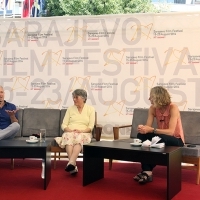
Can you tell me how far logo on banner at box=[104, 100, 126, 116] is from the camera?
19.5 ft

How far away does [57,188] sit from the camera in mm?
4074

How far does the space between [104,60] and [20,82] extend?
1475 millimetres

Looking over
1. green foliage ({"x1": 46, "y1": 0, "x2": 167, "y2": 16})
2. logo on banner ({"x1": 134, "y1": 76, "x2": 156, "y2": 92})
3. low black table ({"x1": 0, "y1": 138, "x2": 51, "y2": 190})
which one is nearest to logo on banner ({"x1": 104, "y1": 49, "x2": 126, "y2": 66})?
logo on banner ({"x1": 134, "y1": 76, "x2": 156, "y2": 92})

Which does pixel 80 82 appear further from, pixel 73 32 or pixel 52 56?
pixel 73 32

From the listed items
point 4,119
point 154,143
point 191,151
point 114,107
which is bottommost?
point 191,151

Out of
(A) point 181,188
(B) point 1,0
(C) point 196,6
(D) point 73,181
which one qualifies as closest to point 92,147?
(D) point 73,181

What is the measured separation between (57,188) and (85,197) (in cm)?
43

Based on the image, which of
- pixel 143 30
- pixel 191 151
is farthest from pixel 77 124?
pixel 143 30

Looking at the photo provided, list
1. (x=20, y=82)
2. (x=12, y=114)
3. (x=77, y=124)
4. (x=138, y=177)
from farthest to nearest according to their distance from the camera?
(x=20, y=82)
(x=12, y=114)
(x=77, y=124)
(x=138, y=177)

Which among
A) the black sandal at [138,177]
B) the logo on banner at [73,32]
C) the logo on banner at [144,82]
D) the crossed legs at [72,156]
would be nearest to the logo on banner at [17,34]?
the logo on banner at [73,32]

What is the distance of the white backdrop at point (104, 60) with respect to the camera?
18.6 ft

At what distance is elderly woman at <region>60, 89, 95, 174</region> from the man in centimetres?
66

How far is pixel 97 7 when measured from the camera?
13.8 m

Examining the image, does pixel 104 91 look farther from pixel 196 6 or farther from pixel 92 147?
pixel 196 6
